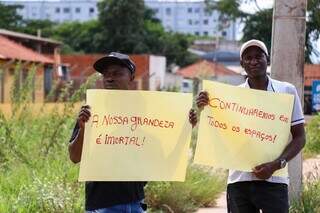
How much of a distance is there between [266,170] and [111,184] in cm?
86

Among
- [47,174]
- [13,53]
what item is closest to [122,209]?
[47,174]

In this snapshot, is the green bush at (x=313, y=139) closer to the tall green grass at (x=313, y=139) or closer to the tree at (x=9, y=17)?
the tall green grass at (x=313, y=139)

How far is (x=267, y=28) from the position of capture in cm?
2162

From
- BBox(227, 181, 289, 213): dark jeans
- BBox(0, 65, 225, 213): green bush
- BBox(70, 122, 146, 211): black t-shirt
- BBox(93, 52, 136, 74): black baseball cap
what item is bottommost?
BBox(0, 65, 225, 213): green bush

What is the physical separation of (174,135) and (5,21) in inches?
2759

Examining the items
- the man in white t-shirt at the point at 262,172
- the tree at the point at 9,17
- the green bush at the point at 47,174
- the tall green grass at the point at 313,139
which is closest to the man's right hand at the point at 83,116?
the man in white t-shirt at the point at 262,172

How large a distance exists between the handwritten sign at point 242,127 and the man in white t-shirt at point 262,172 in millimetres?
52

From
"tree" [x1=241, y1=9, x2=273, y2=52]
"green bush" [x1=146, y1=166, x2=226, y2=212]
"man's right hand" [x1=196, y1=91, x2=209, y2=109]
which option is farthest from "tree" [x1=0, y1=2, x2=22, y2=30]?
"man's right hand" [x1=196, y1=91, x2=209, y2=109]

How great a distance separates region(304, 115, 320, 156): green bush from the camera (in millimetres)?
13562

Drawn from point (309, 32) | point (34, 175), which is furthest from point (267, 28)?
point (34, 175)

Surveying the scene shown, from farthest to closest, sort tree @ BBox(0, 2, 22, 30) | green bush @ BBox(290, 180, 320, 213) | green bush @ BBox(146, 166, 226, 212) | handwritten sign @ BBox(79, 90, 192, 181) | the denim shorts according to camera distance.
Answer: tree @ BBox(0, 2, 22, 30) → green bush @ BBox(146, 166, 226, 212) → green bush @ BBox(290, 180, 320, 213) → handwritten sign @ BBox(79, 90, 192, 181) → the denim shorts

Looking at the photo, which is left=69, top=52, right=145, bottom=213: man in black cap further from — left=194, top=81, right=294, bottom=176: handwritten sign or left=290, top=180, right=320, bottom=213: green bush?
left=290, top=180, right=320, bottom=213: green bush

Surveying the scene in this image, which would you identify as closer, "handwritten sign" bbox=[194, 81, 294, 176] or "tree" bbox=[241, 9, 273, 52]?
"handwritten sign" bbox=[194, 81, 294, 176]

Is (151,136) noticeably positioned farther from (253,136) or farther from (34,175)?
(34,175)
